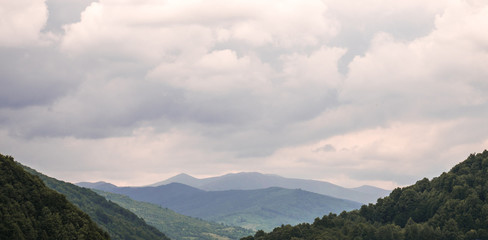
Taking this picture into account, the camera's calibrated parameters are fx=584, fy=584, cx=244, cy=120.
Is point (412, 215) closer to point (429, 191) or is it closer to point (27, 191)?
point (429, 191)

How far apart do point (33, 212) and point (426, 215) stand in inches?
3376

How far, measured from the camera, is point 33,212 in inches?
3595

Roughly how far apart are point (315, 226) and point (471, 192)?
36681 millimetres

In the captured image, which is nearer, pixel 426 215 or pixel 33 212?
pixel 33 212

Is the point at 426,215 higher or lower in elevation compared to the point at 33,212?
higher

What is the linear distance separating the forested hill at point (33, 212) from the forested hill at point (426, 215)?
56.2 meters

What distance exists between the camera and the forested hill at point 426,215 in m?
121

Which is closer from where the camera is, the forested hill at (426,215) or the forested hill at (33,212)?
the forested hill at (33,212)

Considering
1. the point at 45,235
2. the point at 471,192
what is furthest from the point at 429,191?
the point at 45,235

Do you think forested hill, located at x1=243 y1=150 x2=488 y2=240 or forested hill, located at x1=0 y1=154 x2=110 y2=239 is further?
forested hill, located at x1=243 y1=150 x2=488 y2=240

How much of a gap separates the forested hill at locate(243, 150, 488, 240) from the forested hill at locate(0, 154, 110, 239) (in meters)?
56.2

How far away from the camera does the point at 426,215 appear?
437 ft

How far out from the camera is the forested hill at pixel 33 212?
85.4m

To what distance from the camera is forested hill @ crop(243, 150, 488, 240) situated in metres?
121
